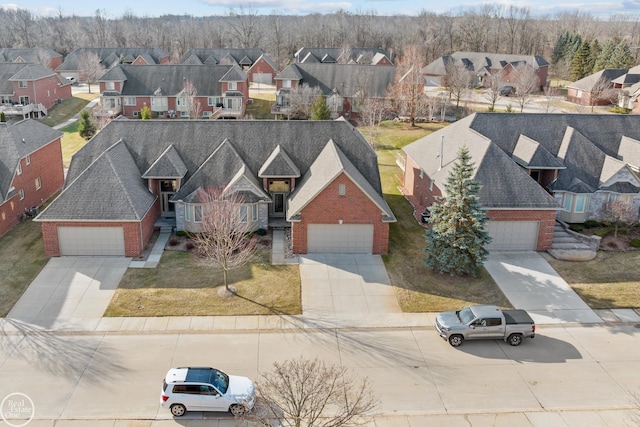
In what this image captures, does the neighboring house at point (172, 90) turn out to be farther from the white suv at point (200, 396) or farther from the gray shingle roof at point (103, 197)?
the white suv at point (200, 396)

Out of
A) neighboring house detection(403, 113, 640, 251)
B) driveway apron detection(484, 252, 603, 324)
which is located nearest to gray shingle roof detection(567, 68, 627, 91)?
neighboring house detection(403, 113, 640, 251)

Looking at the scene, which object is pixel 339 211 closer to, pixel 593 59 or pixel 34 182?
pixel 34 182

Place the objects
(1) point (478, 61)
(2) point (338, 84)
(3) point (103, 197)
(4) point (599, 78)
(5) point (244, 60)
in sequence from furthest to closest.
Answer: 1. (1) point (478, 61)
2. (5) point (244, 60)
3. (4) point (599, 78)
4. (2) point (338, 84)
5. (3) point (103, 197)

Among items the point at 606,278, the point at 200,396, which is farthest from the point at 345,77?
the point at 200,396

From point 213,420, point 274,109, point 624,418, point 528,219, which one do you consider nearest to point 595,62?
point 274,109

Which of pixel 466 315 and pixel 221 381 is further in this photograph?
pixel 466 315

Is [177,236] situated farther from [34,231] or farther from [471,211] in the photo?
[471,211]

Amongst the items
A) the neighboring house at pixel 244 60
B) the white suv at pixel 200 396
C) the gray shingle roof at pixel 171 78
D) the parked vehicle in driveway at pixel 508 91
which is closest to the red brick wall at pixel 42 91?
the gray shingle roof at pixel 171 78
